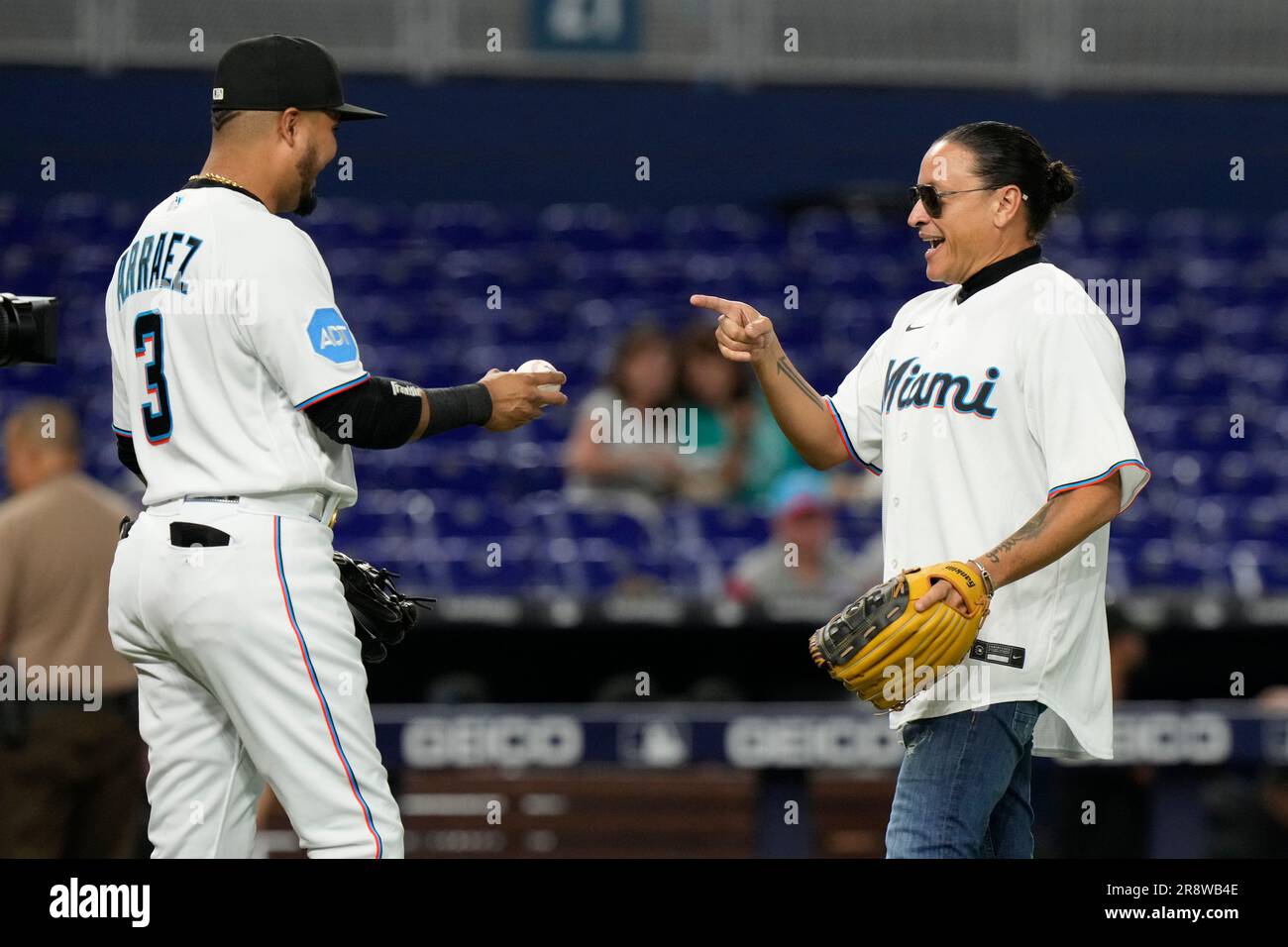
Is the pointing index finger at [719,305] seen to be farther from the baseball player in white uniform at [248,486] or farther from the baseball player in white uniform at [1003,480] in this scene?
the baseball player in white uniform at [248,486]

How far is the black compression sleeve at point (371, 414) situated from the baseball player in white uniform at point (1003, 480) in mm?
889

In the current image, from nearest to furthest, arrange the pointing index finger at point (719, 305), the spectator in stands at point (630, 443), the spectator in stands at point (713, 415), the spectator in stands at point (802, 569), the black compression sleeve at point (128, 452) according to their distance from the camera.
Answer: the black compression sleeve at point (128, 452) < the pointing index finger at point (719, 305) < the spectator in stands at point (802, 569) < the spectator in stands at point (630, 443) < the spectator in stands at point (713, 415)

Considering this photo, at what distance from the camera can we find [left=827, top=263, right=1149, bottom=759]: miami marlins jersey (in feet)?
9.70

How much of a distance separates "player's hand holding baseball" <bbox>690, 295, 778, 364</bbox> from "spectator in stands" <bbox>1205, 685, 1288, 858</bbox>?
3.03 m

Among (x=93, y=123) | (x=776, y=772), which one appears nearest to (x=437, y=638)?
(x=776, y=772)

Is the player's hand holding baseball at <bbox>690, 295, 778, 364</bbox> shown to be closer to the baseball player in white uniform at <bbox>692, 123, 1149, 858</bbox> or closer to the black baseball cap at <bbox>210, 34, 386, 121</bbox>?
the baseball player in white uniform at <bbox>692, 123, 1149, 858</bbox>

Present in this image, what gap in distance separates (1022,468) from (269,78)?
1.50 metres

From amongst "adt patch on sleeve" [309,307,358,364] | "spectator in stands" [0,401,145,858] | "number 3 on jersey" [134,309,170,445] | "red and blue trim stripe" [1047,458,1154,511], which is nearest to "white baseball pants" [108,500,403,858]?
"number 3 on jersey" [134,309,170,445]

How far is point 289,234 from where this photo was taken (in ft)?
9.88

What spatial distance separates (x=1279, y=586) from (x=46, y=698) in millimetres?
5344

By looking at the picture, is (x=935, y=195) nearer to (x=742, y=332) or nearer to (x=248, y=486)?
(x=742, y=332)

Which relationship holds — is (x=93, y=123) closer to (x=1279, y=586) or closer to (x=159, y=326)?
(x=1279, y=586)

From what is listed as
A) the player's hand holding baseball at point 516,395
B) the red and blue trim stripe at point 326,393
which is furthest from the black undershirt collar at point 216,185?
the player's hand holding baseball at point 516,395

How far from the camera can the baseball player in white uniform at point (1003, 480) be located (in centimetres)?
292
